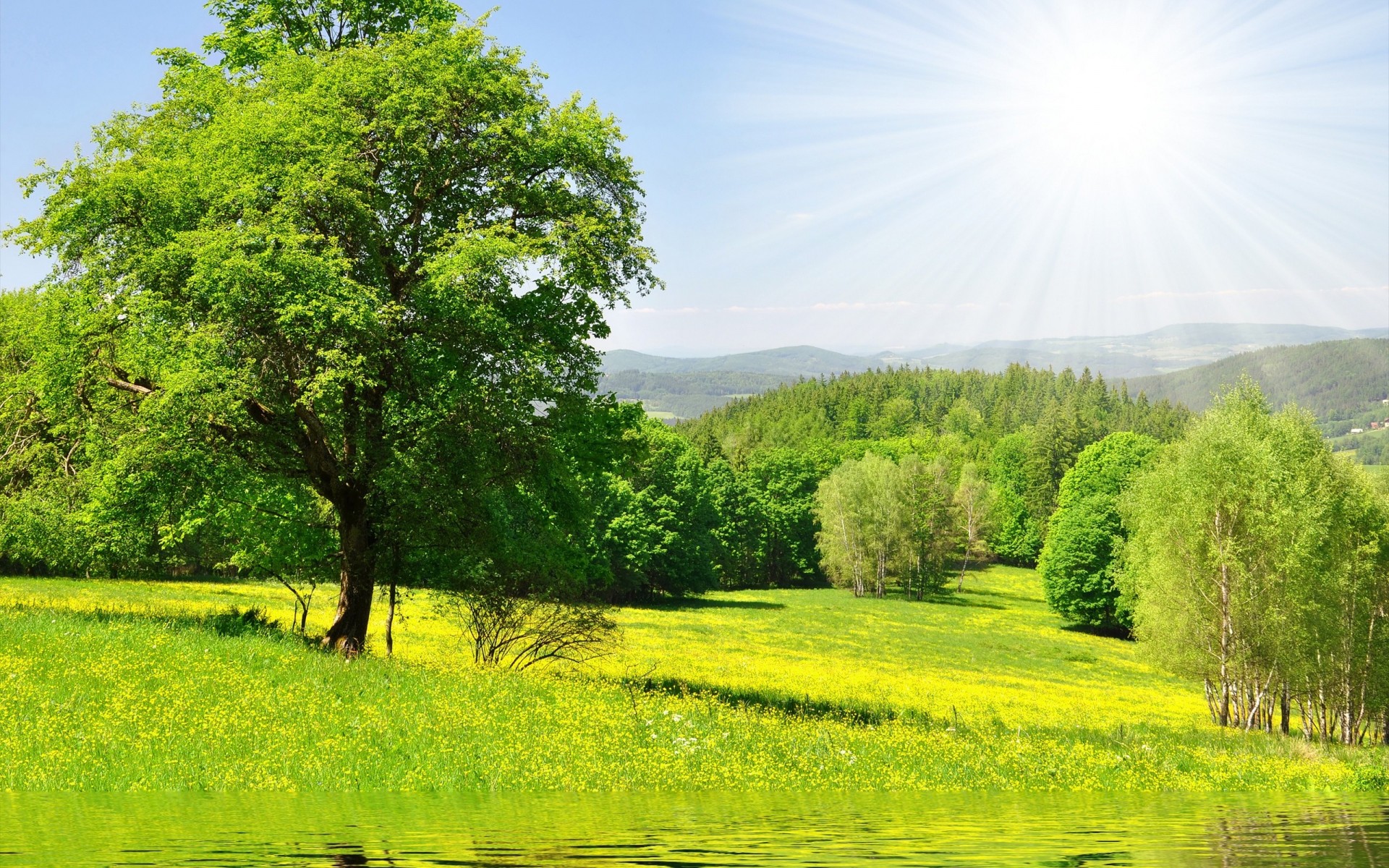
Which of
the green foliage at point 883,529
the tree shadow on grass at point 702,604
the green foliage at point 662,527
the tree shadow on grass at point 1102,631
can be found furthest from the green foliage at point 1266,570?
the green foliage at point 883,529

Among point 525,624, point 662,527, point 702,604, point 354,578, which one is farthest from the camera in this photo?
point 702,604

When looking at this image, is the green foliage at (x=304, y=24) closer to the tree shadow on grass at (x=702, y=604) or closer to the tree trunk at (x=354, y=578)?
the tree trunk at (x=354, y=578)

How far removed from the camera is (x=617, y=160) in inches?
938

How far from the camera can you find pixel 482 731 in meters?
14.4

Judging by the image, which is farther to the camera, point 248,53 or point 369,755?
point 248,53

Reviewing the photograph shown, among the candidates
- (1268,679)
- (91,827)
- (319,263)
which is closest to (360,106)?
(319,263)

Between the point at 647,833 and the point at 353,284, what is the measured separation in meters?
15.7

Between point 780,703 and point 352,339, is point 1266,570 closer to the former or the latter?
point 780,703

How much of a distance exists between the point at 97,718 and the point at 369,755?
4324 millimetres

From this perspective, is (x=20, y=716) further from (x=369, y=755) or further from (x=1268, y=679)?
(x=1268, y=679)

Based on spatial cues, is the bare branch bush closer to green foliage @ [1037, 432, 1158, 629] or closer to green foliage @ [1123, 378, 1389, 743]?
green foliage @ [1123, 378, 1389, 743]

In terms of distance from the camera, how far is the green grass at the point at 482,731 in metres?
11.6

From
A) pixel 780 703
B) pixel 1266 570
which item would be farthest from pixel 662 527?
pixel 780 703

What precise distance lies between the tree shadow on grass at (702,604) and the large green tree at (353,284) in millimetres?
57815
